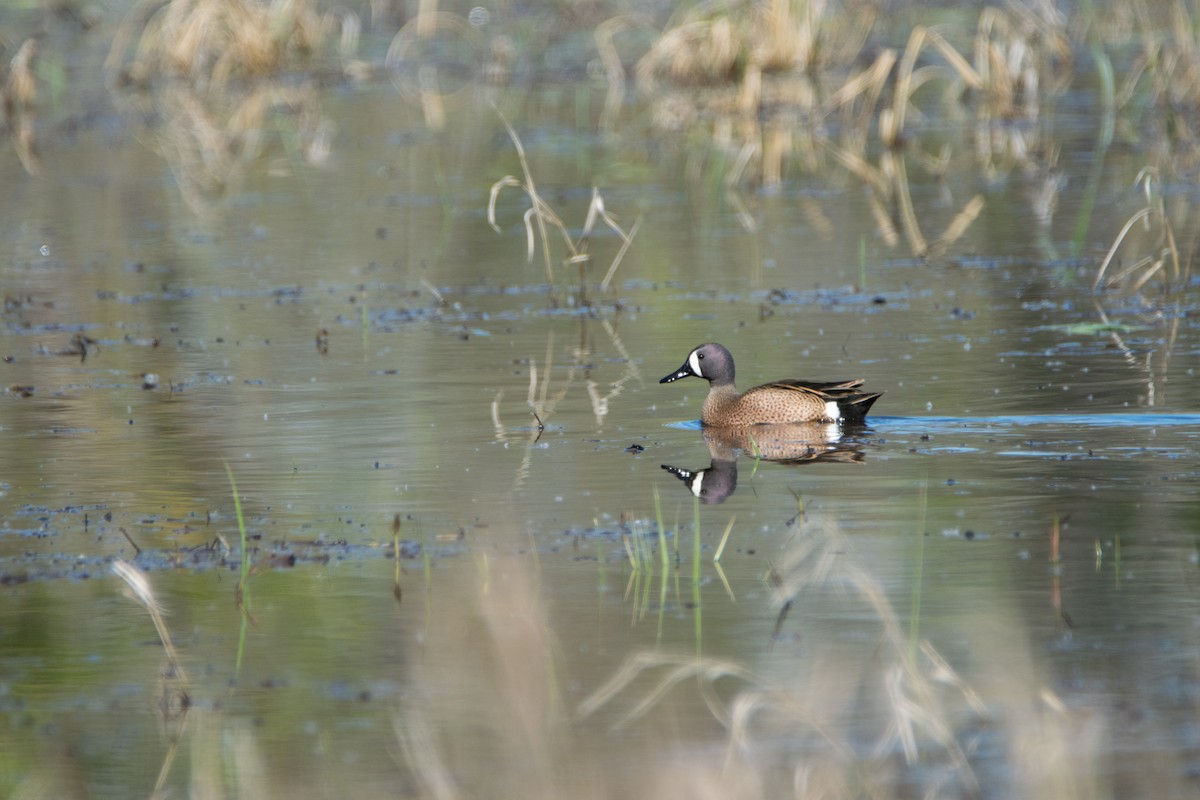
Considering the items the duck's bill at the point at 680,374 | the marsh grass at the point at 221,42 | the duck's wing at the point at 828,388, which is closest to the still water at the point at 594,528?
the duck's bill at the point at 680,374

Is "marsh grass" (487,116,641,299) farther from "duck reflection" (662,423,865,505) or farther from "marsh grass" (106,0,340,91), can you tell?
"marsh grass" (106,0,340,91)

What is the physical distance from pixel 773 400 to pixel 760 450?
47 centimetres

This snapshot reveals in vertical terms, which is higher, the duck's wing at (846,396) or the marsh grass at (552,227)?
the marsh grass at (552,227)

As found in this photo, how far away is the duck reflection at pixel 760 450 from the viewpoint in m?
8.98

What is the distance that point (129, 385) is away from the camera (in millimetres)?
11945

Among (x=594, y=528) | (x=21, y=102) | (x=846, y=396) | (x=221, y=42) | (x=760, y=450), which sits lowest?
(x=760, y=450)

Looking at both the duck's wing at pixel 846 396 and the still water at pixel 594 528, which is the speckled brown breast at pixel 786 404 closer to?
the duck's wing at pixel 846 396

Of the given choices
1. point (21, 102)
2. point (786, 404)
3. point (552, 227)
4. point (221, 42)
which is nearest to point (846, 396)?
point (786, 404)

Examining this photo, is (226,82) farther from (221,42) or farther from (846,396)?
(846,396)

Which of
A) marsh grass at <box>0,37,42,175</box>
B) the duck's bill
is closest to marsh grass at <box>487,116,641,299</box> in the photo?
the duck's bill

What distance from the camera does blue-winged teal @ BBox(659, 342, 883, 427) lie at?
10.0 metres

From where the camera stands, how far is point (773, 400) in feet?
33.7

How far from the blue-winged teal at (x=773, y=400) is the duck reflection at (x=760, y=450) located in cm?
6

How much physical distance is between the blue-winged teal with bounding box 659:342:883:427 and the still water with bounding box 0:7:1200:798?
176mm
